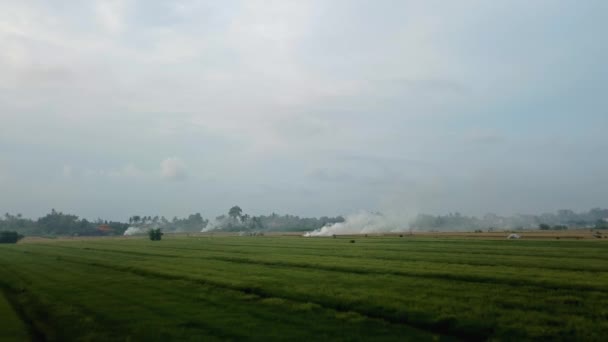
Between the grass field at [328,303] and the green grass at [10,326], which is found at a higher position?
the grass field at [328,303]

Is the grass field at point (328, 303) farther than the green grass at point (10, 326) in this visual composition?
No

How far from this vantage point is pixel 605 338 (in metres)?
14.5

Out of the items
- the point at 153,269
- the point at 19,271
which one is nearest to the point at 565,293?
the point at 153,269

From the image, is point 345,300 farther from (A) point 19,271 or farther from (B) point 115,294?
(A) point 19,271

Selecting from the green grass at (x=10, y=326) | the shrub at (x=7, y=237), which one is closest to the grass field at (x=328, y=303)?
the green grass at (x=10, y=326)

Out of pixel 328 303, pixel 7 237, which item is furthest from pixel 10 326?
pixel 7 237

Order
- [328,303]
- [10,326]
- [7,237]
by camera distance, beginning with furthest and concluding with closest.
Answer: [7,237]
[328,303]
[10,326]

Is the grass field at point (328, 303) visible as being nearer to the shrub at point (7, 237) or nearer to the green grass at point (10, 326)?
the green grass at point (10, 326)

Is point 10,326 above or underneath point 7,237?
underneath

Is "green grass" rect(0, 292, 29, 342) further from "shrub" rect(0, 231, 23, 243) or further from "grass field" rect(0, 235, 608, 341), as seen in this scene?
"shrub" rect(0, 231, 23, 243)

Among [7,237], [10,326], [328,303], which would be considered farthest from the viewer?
[7,237]

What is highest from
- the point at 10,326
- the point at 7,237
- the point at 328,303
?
the point at 7,237

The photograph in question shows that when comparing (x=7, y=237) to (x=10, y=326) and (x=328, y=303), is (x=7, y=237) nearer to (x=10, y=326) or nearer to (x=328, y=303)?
(x=10, y=326)

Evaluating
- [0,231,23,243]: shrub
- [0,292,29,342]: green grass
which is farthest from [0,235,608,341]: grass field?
[0,231,23,243]: shrub
